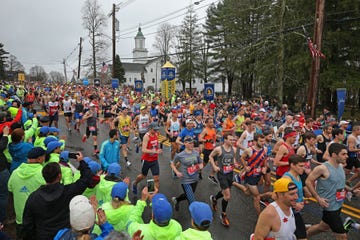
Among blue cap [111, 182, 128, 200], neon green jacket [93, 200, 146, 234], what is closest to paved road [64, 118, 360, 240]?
neon green jacket [93, 200, 146, 234]

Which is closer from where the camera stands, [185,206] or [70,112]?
[185,206]

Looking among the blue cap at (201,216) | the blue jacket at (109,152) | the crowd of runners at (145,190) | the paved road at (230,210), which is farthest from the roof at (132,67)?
the blue cap at (201,216)

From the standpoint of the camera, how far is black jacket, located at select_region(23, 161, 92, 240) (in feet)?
9.20

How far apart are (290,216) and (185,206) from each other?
3.51m

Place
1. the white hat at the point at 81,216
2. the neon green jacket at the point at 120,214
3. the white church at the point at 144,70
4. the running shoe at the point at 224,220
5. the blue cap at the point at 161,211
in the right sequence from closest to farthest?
the white hat at the point at 81,216 < the blue cap at the point at 161,211 < the neon green jacket at the point at 120,214 < the running shoe at the point at 224,220 < the white church at the point at 144,70

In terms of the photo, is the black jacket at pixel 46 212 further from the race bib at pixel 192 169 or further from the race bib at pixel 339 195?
the race bib at pixel 339 195

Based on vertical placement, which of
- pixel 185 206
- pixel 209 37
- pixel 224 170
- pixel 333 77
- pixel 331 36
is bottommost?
pixel 185 206

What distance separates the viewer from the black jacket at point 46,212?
2803 mm

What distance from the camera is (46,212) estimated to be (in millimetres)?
2816

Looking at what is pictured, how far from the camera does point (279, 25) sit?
22.3 m

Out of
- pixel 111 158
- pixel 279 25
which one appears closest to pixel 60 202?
pixel 111 158

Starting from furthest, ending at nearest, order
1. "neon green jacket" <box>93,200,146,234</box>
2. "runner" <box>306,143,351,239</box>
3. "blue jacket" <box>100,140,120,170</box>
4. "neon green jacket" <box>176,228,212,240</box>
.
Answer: "blue jacket" <box>100,140,120,170</box> → "runner" <box>306,143,351,239</box> → "neon green jacket" <box>93,200,146,234</box> → "neon green jacket" <box>176,228,212,240</box>

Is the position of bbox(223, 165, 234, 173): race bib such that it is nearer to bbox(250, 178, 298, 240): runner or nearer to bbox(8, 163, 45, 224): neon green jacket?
bbox(250, 178, 298, 240): runner

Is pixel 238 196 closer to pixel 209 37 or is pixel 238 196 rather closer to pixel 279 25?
pixel 279 25
